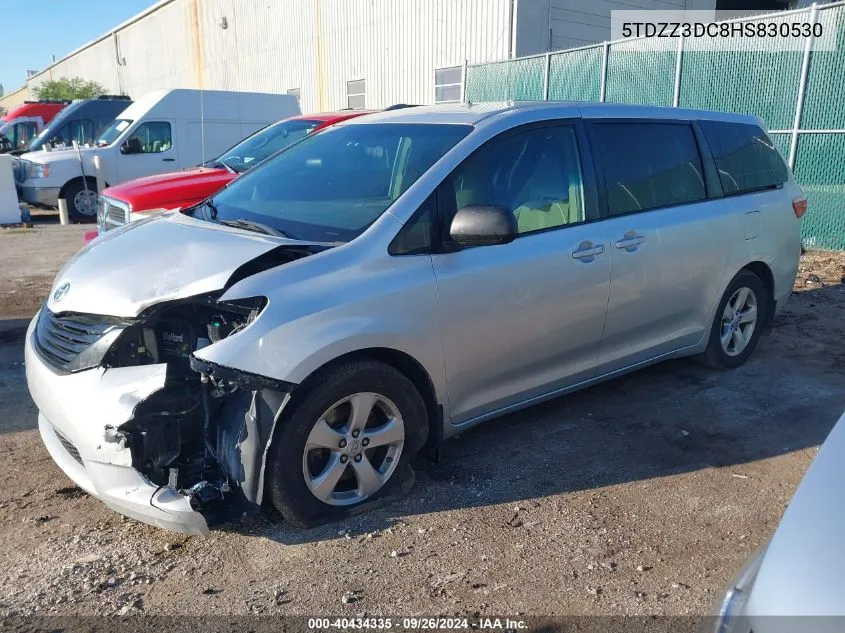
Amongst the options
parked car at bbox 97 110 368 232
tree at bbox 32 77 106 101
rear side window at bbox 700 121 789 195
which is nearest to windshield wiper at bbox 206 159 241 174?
parked car at bbox 97 110 368 232

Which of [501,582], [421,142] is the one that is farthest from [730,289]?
[501,582]

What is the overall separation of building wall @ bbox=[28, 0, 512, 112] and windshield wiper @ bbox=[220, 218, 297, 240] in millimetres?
13356

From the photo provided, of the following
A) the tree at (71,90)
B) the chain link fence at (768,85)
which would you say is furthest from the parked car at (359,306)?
the tree at (71,90)

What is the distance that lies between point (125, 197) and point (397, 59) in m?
13.2

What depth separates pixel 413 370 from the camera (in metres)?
3.49

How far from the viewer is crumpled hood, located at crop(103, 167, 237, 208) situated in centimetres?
732

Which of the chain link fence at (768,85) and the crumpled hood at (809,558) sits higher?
the chain link fence at (768,85)

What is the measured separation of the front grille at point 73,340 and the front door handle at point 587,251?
7.81ft

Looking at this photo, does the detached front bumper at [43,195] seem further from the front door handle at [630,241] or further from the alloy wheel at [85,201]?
the front door handle at [630,241]

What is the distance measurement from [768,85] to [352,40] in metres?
13.5

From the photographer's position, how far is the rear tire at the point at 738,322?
16.9 feet

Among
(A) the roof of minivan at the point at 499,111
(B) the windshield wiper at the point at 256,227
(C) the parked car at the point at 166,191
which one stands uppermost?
(A) the roof of minivan at the point at 499,111

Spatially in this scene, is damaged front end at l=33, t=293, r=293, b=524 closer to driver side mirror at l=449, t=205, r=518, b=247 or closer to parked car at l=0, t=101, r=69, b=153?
driver side mirror at l=449, t=205, r=518, b=247

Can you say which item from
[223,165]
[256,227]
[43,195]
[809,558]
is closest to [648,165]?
[256,227]
